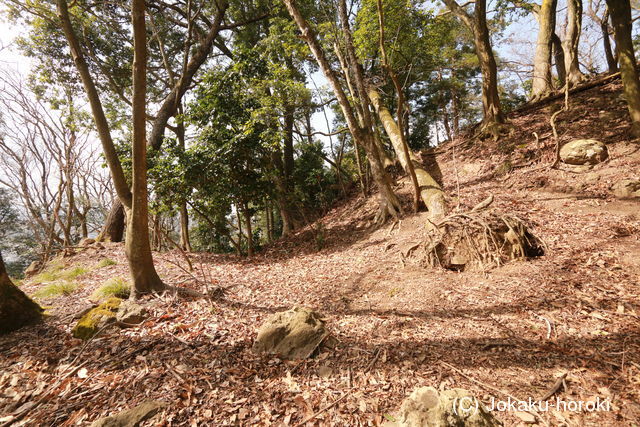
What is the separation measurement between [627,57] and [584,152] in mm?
2193

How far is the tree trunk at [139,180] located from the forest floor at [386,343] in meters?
0.47

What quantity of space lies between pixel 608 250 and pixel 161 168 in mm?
9363

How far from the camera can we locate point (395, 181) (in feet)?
32.0

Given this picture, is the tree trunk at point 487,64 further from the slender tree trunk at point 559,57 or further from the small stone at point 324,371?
the small stone at point 324,371

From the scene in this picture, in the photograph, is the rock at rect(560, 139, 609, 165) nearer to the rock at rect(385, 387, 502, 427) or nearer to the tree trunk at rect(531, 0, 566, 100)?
the tree trunk at rect(531, 0, 566, 100)

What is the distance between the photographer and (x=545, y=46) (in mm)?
9148

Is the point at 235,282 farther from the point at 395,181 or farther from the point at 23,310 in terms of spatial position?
the point at 395,181

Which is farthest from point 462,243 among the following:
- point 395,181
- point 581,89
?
point 581,89

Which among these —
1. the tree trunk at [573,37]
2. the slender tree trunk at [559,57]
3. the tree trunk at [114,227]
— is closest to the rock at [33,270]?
the tree trunk at [114,227]

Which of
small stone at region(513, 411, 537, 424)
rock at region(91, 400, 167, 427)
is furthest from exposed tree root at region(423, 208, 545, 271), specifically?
rock at region(91, 400, 167, 427)

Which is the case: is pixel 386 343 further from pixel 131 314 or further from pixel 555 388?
pixel 131 314

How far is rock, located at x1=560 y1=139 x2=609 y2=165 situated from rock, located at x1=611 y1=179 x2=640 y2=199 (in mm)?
1045

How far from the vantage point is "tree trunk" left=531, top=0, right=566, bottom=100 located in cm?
909

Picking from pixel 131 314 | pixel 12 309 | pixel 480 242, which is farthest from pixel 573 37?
pixel 12 309
